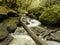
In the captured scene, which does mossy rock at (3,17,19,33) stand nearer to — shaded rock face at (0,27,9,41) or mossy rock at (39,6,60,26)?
shaded rock face at (0,27,9,41)

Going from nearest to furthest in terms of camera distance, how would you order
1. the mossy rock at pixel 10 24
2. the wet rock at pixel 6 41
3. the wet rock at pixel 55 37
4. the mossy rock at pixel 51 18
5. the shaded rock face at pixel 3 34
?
the wet rock at pixel 6 41
the shaded rock face at pixel 3 34
the wet rock at pixel 55 37
the mossy rock at pixel 10 24
the mossy rock at pixel 51 18

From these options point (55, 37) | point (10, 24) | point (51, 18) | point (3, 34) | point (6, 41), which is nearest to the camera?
point (6, 41)

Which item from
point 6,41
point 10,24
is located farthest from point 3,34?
point 10,24

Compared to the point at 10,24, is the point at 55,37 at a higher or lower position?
lower

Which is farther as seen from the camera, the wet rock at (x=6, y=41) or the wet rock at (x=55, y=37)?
the wet rock at (x=55, y=37)

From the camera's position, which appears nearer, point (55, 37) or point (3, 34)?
point (3, 34)

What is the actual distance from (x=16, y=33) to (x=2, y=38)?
1.83 m

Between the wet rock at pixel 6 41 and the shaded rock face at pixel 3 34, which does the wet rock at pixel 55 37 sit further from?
the shaded rock face at pixel 3 34

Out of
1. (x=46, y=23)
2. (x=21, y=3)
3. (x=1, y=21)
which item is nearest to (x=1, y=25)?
(x=1, y=21)

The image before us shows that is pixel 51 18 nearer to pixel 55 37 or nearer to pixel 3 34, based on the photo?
pixel 55 37

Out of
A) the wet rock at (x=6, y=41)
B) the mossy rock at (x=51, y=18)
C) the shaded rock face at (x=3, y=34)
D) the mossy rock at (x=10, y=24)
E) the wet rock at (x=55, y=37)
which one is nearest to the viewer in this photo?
the wet rock at (x=6, y=41)

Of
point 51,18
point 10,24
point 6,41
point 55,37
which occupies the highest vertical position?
point 10,24

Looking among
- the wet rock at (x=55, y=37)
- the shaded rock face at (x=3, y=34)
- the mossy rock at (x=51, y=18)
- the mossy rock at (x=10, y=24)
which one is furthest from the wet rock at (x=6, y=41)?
the mossy rock at (x=51, y=18)

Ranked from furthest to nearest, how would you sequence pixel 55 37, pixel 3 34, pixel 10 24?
pixel 10 24
pixel 55 37
pixel 3 34
